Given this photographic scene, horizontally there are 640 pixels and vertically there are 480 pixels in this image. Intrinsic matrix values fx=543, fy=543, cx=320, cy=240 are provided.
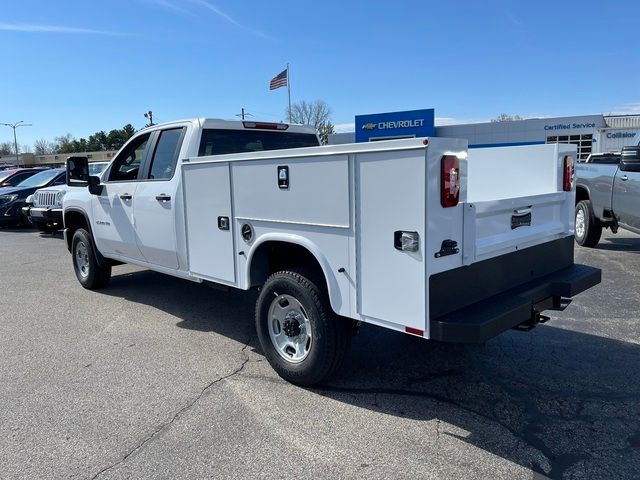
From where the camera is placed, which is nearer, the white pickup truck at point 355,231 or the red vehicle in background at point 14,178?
the white pickup truck at point 355,231

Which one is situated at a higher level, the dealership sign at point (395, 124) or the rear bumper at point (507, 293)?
the dealership sign at point (395, 124)

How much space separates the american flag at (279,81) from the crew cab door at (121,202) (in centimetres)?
3071

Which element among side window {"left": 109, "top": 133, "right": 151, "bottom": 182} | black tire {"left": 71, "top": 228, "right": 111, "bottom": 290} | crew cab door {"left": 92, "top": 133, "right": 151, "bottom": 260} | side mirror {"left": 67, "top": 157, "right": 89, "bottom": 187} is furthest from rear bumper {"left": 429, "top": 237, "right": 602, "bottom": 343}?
black tire {"left": 71, "top": 228, "right": 111, "bottom": 290}

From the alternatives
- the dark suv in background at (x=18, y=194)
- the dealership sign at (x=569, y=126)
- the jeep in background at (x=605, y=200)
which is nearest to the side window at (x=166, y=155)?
the jeep in background at (x=605, y=200)

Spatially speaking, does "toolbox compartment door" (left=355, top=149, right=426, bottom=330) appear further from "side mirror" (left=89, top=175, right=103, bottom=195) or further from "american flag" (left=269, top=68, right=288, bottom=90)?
"american flag" (left=269, top=68, right=288, bottom=90)

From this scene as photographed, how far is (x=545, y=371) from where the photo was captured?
4.48 m

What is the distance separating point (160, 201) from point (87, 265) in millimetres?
2848

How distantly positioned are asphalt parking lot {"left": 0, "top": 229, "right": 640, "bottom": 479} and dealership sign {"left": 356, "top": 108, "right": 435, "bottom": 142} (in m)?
24.4

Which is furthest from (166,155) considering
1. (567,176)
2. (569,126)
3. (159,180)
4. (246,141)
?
(569,126)

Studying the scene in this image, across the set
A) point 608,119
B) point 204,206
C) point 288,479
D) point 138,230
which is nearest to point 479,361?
point 288,479

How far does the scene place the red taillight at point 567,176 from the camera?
15.2ft

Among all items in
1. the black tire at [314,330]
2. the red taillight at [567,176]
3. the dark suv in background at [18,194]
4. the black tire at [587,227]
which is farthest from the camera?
the dark suv in background at [18,194]

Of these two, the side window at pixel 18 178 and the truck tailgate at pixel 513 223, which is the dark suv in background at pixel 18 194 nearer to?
the side window at pixel 18 178

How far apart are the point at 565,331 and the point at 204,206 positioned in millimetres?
3776
